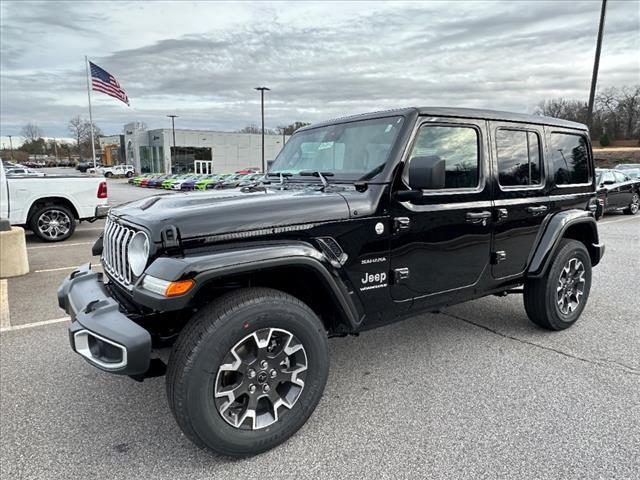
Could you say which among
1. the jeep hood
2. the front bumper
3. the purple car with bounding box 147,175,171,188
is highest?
the jeep hood

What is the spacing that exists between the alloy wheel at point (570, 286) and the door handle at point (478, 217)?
3.88 ft

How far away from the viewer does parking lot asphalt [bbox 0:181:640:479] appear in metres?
2.46

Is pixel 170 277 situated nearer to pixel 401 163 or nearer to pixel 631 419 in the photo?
pixel 401 163

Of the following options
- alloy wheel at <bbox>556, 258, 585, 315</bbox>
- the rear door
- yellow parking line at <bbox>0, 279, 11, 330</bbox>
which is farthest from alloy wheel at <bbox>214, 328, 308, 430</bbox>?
yellow parking line at <bbox>0, 279, 11, 330</bbox>

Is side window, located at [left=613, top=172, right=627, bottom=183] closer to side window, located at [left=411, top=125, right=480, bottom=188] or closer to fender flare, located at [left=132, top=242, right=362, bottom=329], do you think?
side window, located at [left=411, top=125, right=480, bottom=188]

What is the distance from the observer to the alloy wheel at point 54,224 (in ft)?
30.8

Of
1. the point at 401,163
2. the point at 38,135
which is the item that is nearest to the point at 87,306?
the point at 401,163

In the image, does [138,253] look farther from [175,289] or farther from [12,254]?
[12,254]

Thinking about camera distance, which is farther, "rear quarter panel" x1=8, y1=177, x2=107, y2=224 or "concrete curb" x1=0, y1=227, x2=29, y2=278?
"rear quarter panel" x1=8, y1=177, x2=107, y2=224

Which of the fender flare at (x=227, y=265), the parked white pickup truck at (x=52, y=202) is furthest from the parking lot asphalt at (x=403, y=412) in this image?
the parked white pickup truck at (x=52, y=202)

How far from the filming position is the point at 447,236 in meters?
3.30

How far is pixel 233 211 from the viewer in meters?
2.52

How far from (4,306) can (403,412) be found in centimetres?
480

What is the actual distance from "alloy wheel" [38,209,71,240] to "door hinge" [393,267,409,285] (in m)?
8.73
